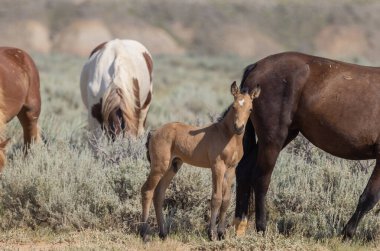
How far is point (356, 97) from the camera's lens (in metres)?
5.97

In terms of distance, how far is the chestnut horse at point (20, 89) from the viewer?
24.7ft

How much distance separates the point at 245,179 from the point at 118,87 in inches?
116

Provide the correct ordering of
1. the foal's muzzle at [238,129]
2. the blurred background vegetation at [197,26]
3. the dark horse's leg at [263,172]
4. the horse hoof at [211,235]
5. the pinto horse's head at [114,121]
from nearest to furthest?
the foal's muzzle at [238,129], the horse hoof at [211,235], the dark horse's leg at [263,172], the pinto horse's head at [114,121], the blurred background vegetation at [197,26]

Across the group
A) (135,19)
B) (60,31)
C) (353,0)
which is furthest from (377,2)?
(60,31)

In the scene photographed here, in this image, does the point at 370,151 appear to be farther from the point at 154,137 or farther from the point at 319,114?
the point at 154,137

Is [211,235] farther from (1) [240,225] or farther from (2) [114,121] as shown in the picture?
(2) [114,121]

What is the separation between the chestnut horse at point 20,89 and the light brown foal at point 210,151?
211 centimetres

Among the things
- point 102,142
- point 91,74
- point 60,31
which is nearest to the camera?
point 102,142

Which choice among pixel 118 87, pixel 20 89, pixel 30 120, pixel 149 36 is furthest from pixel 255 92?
pixel 149 36

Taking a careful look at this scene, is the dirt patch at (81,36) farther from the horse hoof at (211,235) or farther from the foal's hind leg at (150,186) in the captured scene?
the horse hoof at (211,235)

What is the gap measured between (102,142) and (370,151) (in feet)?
11.6

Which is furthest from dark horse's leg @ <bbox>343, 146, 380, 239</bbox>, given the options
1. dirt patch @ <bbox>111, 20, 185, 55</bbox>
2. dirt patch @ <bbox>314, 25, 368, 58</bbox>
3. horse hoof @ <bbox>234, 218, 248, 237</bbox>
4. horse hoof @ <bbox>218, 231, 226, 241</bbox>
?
dirt patch @ <bbox>314, 25, 368, 58</bbox>

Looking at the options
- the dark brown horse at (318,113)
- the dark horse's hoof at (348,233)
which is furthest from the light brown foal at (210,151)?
the dark horse's hoof at (348,233)

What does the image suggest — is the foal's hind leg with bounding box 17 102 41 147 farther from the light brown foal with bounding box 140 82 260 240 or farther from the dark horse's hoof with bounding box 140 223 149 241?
the dark horse's hoof with bounding box 140 223 149 241
